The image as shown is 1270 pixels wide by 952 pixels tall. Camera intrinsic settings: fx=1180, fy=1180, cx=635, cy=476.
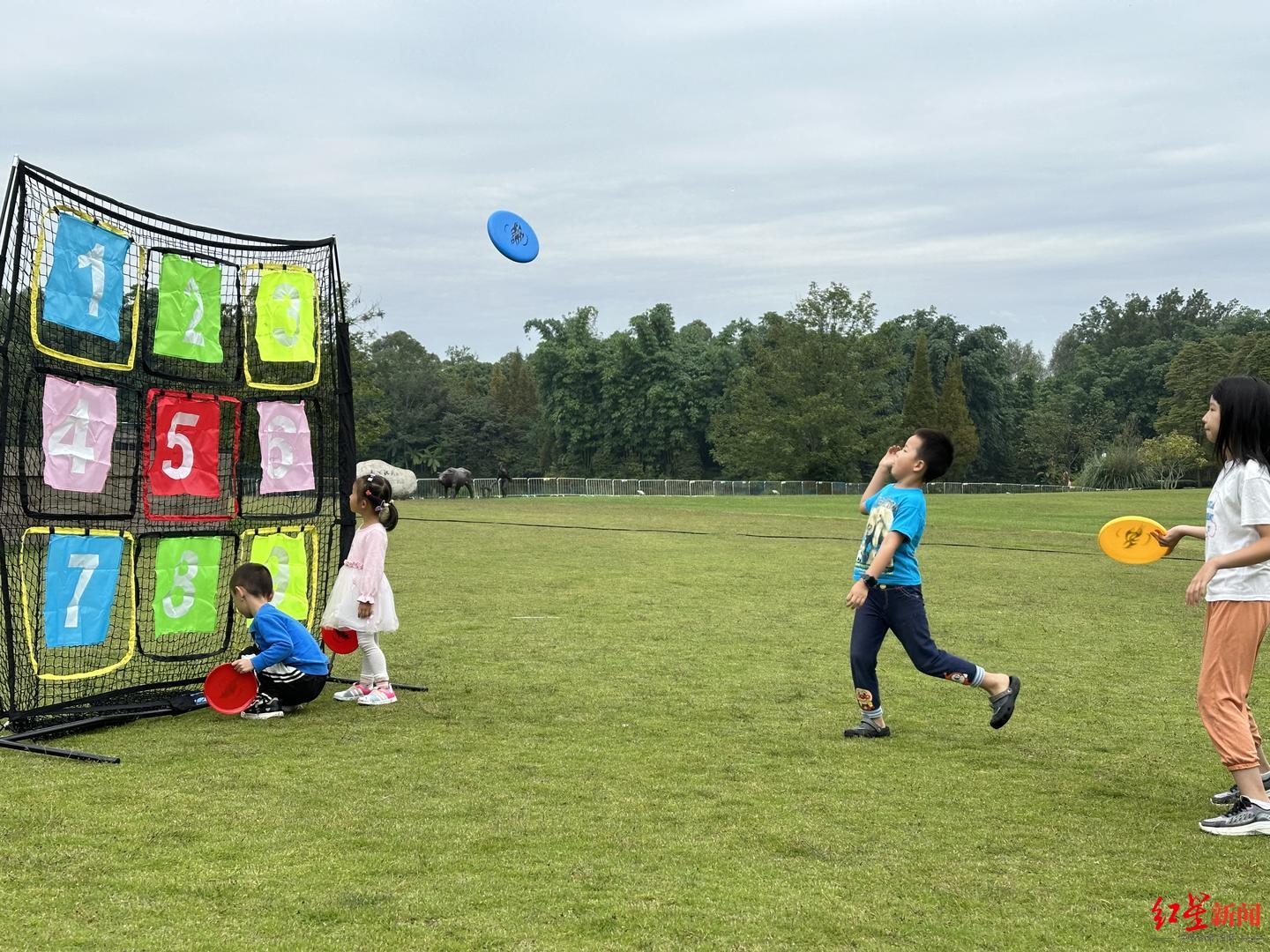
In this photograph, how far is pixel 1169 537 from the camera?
5375 mm

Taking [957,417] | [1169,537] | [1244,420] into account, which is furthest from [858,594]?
[957,417]

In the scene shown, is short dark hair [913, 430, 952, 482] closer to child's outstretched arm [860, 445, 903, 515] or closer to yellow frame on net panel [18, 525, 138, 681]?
child's outstretched arm [860, 445, 903, 515]

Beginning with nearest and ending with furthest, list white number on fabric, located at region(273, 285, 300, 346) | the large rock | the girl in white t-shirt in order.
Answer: the girl in white t-shirt < white number on fabric, located at region(273, 285, 300, 346) < the large rock

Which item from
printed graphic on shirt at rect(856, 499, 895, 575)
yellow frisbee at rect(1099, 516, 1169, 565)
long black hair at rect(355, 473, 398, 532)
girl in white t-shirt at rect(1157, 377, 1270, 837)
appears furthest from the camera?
long black hair at rect(355, 473, 398, 532)

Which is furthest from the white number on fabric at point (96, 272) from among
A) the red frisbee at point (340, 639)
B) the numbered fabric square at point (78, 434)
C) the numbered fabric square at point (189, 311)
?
the red frisbee at point (340, 639)

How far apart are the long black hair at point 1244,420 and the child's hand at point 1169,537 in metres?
0.48

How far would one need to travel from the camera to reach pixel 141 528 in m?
7.63

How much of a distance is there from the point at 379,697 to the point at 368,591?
0.67 meters

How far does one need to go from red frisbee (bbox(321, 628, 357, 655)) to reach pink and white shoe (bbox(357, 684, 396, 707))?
470 mm

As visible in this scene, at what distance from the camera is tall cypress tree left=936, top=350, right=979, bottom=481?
76312 mm

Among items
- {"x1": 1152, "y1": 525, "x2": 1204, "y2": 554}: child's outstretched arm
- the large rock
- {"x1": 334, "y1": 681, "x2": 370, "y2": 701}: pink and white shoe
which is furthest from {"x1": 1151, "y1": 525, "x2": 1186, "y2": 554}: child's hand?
the large rock

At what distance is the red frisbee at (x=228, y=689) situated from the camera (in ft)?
22.2

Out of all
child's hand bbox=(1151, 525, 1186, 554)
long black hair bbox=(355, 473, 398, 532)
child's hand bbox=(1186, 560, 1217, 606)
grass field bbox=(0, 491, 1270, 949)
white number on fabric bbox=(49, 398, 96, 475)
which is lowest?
grass field bbox=(0, 491, 1270, 949)

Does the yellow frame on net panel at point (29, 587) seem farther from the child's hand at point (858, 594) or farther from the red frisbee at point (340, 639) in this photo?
the child's hand at point (858, 594)
